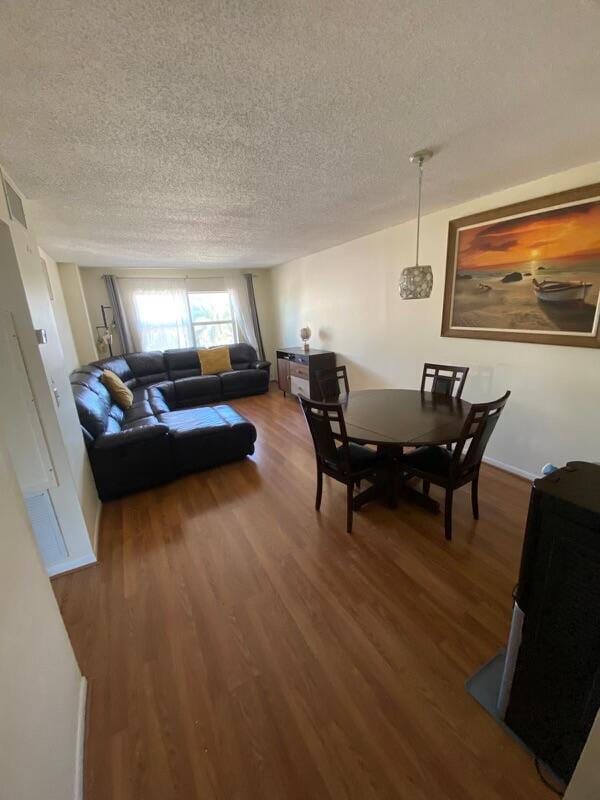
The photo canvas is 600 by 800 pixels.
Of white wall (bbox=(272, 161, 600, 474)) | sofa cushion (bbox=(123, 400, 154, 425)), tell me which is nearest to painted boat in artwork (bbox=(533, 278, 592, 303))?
white wall (bbox=(272, 161, 600, 474))

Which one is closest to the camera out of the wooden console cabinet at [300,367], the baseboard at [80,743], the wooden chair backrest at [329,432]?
the baseboard at [80,743]

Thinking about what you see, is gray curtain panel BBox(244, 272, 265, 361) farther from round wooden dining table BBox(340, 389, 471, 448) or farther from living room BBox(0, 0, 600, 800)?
round wooden dining table BBox(340, 389, 471, 448)

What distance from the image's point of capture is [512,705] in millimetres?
1127

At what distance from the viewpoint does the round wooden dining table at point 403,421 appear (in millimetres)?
1972

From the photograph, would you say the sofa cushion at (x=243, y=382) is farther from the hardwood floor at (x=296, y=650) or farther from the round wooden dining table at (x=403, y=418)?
the hardwood floor at (x=296, y=650)

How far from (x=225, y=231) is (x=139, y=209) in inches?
38.1

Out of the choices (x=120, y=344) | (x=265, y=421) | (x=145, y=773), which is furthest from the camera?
(x=120, y=344)

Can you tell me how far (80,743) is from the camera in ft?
3.78

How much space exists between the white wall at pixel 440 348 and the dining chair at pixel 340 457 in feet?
4.34

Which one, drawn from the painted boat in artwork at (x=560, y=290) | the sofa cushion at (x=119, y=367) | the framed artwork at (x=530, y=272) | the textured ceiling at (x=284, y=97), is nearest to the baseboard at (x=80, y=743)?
the textured ceiling at (x=284, y=97)

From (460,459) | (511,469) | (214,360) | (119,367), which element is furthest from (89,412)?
(511,469)

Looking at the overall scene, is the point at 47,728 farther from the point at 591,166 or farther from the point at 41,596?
the point at 591,166

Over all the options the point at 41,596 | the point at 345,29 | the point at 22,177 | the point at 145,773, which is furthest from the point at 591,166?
the point at 145,773

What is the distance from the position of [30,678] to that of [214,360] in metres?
5.23
